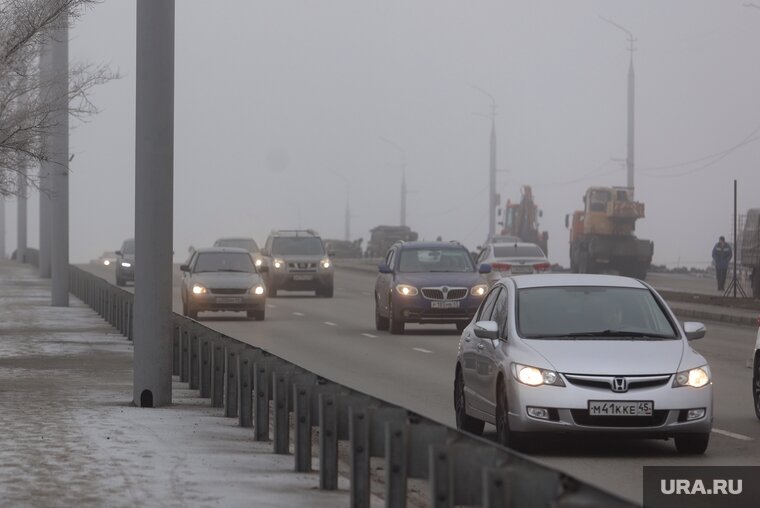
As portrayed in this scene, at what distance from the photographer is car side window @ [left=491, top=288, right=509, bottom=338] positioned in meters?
14.5

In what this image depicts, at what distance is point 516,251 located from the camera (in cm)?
4825

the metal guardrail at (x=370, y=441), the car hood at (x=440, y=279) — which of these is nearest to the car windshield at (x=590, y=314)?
the metal guardrail at (x=370, y=441)

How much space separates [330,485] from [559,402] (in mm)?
2670

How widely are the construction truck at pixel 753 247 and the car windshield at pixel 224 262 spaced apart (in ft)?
56.5

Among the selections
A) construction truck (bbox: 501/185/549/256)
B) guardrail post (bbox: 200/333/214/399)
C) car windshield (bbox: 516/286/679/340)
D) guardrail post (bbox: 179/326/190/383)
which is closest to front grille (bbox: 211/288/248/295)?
guardrail post (bbox: 179/326/190/383)

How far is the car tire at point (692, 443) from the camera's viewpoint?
13609mm

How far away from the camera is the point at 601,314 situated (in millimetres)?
14547

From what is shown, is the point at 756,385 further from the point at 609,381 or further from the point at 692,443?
the point at 609,381

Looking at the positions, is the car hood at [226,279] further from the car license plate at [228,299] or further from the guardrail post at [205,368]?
the guardrail post at [205,368]

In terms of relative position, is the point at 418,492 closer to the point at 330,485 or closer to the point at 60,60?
the point at 330,485

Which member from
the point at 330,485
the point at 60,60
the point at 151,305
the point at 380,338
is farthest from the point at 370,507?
the point at 60,60

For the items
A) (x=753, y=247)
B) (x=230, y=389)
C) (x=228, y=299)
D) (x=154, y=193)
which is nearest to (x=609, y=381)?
(x=230, y=389)

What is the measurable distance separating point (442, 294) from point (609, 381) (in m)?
18.6

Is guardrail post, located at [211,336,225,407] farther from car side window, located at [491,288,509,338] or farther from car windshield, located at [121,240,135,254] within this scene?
car windshield, located at [121,240,135,254]
